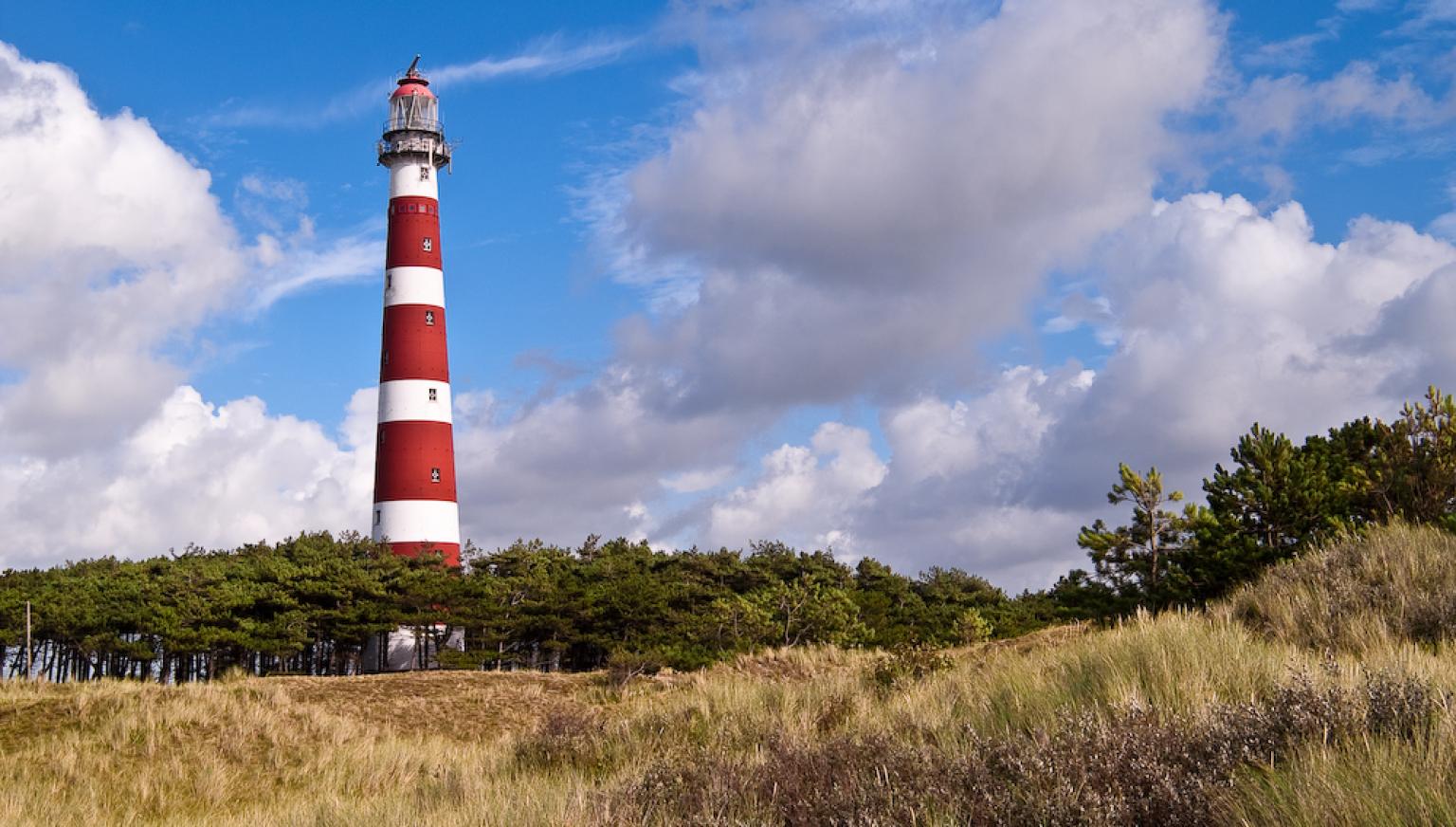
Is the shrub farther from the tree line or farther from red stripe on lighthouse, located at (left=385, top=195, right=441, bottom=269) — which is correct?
red stripe on lighthouse, located at (left=385, top=195, right=441, bottom=269)

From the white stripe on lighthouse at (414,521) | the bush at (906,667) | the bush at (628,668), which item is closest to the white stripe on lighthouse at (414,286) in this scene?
the white stripe on lighthouse at (414,521)

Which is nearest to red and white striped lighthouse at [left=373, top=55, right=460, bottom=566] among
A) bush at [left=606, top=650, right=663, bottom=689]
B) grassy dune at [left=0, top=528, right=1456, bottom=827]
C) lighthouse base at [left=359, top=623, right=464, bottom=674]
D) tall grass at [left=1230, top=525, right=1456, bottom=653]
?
lighthouse base at [left=359, top=623, right=464, bottom=674]

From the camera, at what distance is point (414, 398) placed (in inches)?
1799

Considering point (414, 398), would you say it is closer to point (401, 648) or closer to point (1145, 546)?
point (401, 648)

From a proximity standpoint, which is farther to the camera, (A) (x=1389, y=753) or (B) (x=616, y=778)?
(B) (x=616, y=778)

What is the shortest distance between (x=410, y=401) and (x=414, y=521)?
202 inches

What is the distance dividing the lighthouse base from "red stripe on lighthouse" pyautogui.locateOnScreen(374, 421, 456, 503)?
26.0ft

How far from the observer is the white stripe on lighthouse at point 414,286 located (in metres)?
46.5

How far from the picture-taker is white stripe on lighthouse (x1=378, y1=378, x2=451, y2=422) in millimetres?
45656

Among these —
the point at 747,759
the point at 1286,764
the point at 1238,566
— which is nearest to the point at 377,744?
the point at 747,759

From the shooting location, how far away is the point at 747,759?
909 centimetres

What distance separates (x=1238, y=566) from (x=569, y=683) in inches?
711

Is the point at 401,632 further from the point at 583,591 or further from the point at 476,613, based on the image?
the point at 583,591

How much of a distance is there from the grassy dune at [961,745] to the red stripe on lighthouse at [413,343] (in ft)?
82.3
